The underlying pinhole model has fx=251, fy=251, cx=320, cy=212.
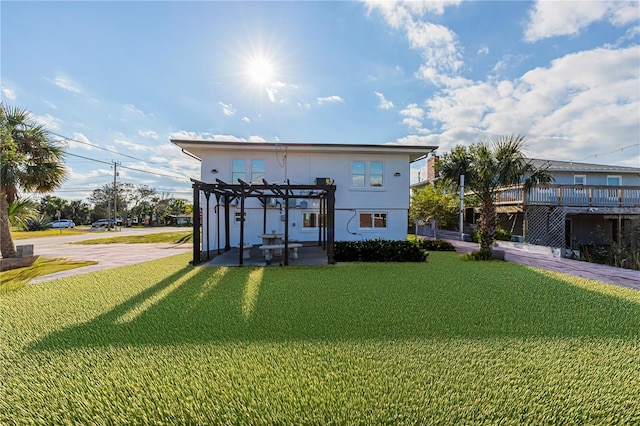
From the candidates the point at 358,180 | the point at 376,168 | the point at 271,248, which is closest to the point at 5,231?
the point at 271,248

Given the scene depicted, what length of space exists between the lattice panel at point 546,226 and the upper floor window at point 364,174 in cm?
885

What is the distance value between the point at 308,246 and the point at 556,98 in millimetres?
18227

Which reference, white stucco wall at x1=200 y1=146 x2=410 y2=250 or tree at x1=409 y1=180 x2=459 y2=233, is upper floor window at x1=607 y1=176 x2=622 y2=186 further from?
white stucco wall at x1=200 y1=146 x2=410 y2=250

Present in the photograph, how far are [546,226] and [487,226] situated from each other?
635 cm

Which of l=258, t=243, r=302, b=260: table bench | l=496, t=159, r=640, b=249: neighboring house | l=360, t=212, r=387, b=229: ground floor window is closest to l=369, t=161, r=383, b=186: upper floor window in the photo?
l=360, t=212, r=387, b=229: ground floor window

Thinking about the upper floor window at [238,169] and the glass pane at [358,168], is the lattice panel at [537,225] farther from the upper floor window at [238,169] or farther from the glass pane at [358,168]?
the upper floor window at [238,169]

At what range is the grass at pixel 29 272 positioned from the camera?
6.11 metres

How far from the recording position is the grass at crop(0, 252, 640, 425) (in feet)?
7.79

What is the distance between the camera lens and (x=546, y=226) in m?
14.2

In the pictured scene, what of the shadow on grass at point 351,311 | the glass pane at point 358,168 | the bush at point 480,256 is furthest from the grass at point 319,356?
the glass pane at point 358,168

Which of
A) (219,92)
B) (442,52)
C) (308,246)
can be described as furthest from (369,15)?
(308,246)

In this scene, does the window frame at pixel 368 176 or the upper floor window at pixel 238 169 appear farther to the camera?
the window frame at pixel 368 176

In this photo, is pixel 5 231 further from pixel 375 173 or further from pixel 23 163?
pixel 375 173

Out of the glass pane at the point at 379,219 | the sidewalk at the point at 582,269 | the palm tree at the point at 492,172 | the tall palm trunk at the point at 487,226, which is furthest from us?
the glass pane at the point at 379,219
